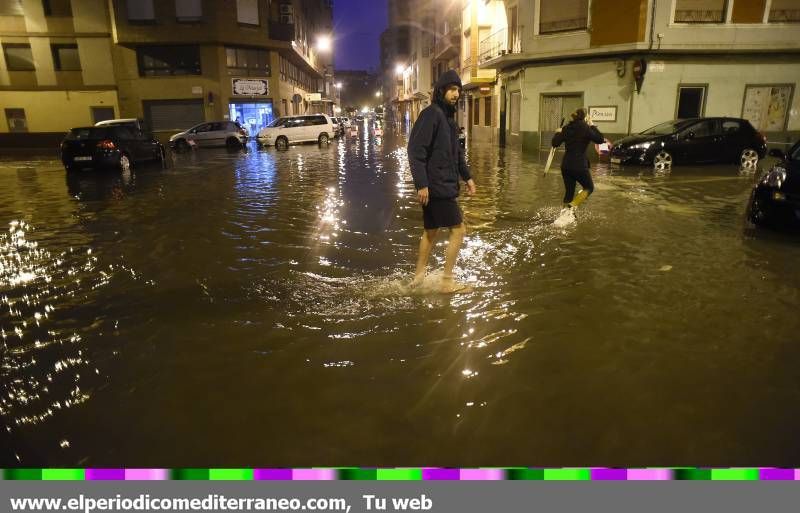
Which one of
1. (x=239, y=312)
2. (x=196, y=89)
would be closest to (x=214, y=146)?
(x=196, y=89)

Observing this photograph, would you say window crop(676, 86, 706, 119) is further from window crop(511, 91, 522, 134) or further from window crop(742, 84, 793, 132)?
window crop(511, 91, 522, 134)

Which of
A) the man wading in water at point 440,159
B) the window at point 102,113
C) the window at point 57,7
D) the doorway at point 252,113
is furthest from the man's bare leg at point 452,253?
the window at point 57,7

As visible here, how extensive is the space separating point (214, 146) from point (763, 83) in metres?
26.2

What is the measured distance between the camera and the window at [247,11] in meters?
33.3

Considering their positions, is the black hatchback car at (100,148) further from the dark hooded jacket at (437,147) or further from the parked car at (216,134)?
the dark hooded jacket at (437,147)

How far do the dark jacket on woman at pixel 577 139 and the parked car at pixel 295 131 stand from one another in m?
21.8

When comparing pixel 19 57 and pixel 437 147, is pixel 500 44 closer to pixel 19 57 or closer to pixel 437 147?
pixel 437 147

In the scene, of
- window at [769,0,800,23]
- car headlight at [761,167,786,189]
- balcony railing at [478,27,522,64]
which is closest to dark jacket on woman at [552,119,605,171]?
car headlight at [761,167,786,189]

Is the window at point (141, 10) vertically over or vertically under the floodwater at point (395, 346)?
over

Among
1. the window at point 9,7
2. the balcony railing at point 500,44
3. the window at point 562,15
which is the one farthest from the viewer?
the window at point 9,7

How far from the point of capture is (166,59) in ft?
107

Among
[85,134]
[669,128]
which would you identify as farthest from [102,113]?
[669,128]

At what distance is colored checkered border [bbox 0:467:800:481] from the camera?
7.15 feet

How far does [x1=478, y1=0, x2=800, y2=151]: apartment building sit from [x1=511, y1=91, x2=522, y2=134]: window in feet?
7.37
